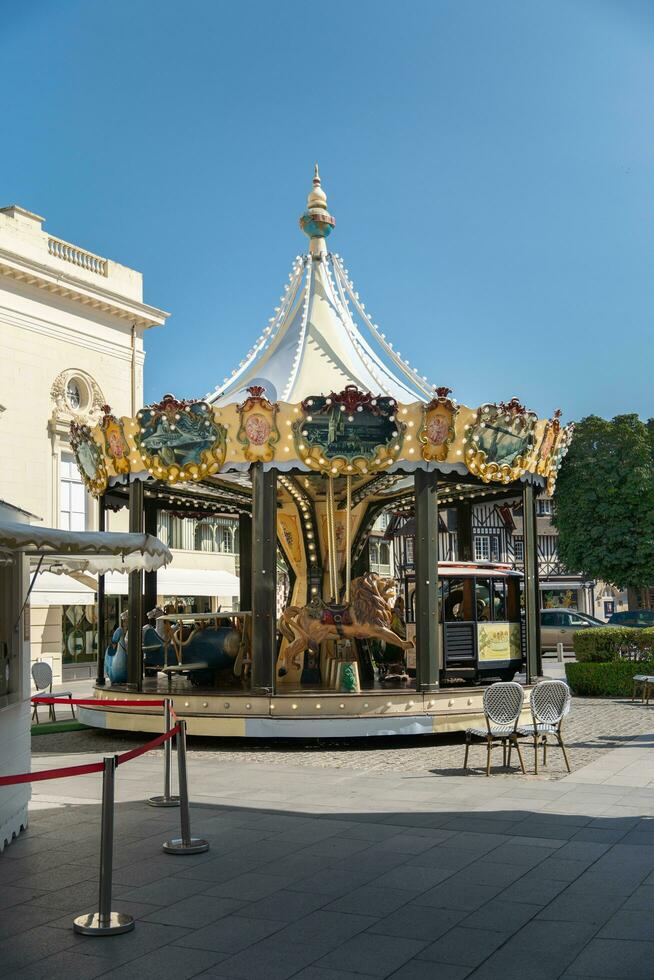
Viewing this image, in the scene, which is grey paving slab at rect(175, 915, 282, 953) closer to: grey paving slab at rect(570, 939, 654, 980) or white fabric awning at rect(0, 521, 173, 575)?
grey paving slab at rect(570, 939, 654, 980)

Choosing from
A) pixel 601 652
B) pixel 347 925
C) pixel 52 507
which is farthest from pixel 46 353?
pixel 347 925

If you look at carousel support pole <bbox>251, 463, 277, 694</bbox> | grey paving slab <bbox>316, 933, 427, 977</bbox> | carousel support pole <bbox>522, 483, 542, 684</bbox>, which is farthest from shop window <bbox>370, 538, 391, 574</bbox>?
grey paving slab <bbox>316, 933, 427, 977</bbox>

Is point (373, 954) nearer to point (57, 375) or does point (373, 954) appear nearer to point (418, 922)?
point (418, 922)

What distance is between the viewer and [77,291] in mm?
27297

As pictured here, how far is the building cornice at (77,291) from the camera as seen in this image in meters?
25.5

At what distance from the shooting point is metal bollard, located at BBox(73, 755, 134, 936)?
229 inches

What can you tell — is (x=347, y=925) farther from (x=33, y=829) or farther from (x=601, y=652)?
(x=601, y=652)

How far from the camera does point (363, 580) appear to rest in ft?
51.3

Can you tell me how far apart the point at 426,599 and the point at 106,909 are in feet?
29.3

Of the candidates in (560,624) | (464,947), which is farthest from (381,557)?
(464,947)

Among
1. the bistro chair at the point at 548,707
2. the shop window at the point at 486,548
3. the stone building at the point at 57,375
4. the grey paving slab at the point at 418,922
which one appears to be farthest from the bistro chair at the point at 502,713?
the shop window at the point at 486,548

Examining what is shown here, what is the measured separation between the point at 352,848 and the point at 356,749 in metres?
5.88

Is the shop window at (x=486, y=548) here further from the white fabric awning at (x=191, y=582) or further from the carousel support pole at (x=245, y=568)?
the carousel support pole at (x=245, y=568)

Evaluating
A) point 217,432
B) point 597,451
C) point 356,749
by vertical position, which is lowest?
point 356,749
